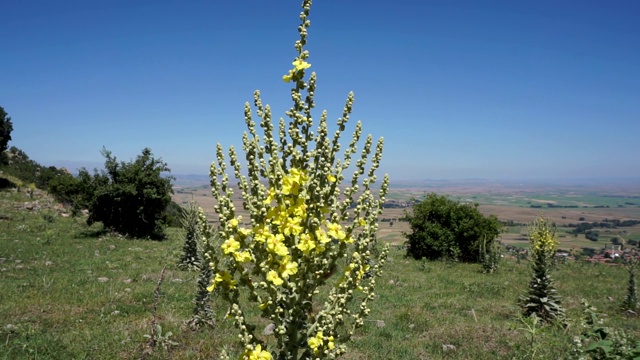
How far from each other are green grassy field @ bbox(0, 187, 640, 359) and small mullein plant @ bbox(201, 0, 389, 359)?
4.57 metres

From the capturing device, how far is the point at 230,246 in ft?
11.0

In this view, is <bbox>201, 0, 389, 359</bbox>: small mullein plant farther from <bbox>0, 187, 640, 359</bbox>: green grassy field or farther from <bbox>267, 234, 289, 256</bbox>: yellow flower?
<bbox>0, 187, 640, 359</bbox>: green grassy field

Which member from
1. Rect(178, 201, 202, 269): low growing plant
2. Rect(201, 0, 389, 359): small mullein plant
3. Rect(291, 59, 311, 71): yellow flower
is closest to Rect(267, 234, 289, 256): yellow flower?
Rect(201, 0, 389, 359): small mullein plant

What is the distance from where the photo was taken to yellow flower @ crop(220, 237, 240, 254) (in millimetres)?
3314

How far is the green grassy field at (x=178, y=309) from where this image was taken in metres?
8.35

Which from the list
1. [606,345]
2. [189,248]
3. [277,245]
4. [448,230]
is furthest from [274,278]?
[448,230]

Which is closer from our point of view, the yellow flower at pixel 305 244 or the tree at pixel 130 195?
the yellow flower at pixel 305 244

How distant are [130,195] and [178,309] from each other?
17910 millimetres

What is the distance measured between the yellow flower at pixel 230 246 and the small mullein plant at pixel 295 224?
1 centimetres

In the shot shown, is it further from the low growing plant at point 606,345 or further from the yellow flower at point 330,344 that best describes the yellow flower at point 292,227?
the low growing plant at point 606,345

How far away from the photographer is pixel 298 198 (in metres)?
3.46

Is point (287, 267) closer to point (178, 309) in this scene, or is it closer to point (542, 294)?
point (178, 309)

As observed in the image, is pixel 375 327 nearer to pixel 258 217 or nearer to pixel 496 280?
pixel 258 217

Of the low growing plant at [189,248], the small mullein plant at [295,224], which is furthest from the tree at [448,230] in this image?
the small mullein plant at [295,224]
